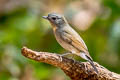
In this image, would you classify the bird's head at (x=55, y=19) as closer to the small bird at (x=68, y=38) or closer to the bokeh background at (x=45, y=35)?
the small bird at (x=68, y=38)

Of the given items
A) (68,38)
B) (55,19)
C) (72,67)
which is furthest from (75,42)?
(72,67)

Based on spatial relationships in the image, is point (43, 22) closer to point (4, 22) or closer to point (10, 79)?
point (4, 22)

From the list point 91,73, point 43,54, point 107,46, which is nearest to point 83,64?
point 91,73

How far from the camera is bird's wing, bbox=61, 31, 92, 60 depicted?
16.3 ft

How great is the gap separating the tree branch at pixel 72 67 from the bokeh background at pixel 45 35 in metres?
2.01

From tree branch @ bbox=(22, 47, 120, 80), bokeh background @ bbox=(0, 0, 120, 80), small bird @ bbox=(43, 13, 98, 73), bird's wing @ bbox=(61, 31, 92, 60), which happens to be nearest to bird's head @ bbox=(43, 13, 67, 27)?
small bird @ bbox=(43, 13, 98, 73)

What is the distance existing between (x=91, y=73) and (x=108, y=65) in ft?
8.44

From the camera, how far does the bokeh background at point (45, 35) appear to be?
652 cm

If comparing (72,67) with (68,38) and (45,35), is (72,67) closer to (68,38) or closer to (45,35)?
(68,38)

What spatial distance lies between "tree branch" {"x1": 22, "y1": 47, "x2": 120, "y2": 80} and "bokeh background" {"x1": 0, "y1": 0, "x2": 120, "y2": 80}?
2.01m

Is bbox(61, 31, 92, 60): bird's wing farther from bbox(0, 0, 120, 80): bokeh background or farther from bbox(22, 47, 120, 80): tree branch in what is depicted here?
bbox(0, 0, 120, 80): bokeh background

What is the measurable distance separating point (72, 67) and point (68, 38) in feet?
2.22

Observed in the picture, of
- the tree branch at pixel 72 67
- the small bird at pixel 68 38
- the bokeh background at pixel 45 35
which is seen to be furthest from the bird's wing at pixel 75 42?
the bokeh background at pixel 45 35

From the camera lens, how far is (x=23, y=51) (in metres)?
4.17
